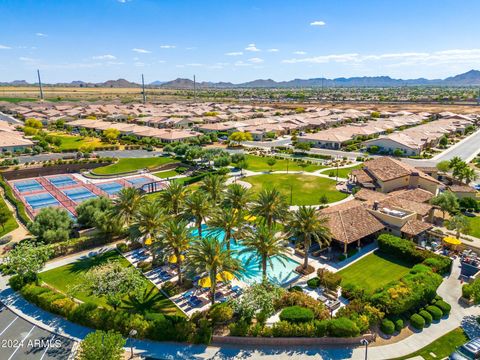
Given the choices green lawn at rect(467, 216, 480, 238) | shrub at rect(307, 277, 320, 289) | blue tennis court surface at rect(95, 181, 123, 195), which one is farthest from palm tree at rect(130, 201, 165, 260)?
green lawn at rect(467, 216, 480, 238)

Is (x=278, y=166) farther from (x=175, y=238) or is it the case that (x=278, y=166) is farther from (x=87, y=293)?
(x=87, y=293)

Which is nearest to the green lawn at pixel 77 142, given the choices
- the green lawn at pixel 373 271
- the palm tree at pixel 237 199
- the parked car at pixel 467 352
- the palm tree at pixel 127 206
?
the palm tree at pixel 127 206

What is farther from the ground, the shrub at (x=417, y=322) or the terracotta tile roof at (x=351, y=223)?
the terracotta tile roof at (x=351, y=223)

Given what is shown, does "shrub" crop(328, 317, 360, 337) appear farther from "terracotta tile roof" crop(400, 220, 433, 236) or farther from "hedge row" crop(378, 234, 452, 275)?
"terracotta tile roof" crop(400, 220, 433, 236)

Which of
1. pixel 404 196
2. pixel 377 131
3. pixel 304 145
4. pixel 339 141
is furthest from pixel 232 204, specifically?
pixel 377 131

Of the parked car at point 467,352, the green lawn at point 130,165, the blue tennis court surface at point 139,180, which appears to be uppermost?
the green lawn at point 130,165

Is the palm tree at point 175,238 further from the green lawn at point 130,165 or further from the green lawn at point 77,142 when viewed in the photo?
the green lawn at point 77,142
